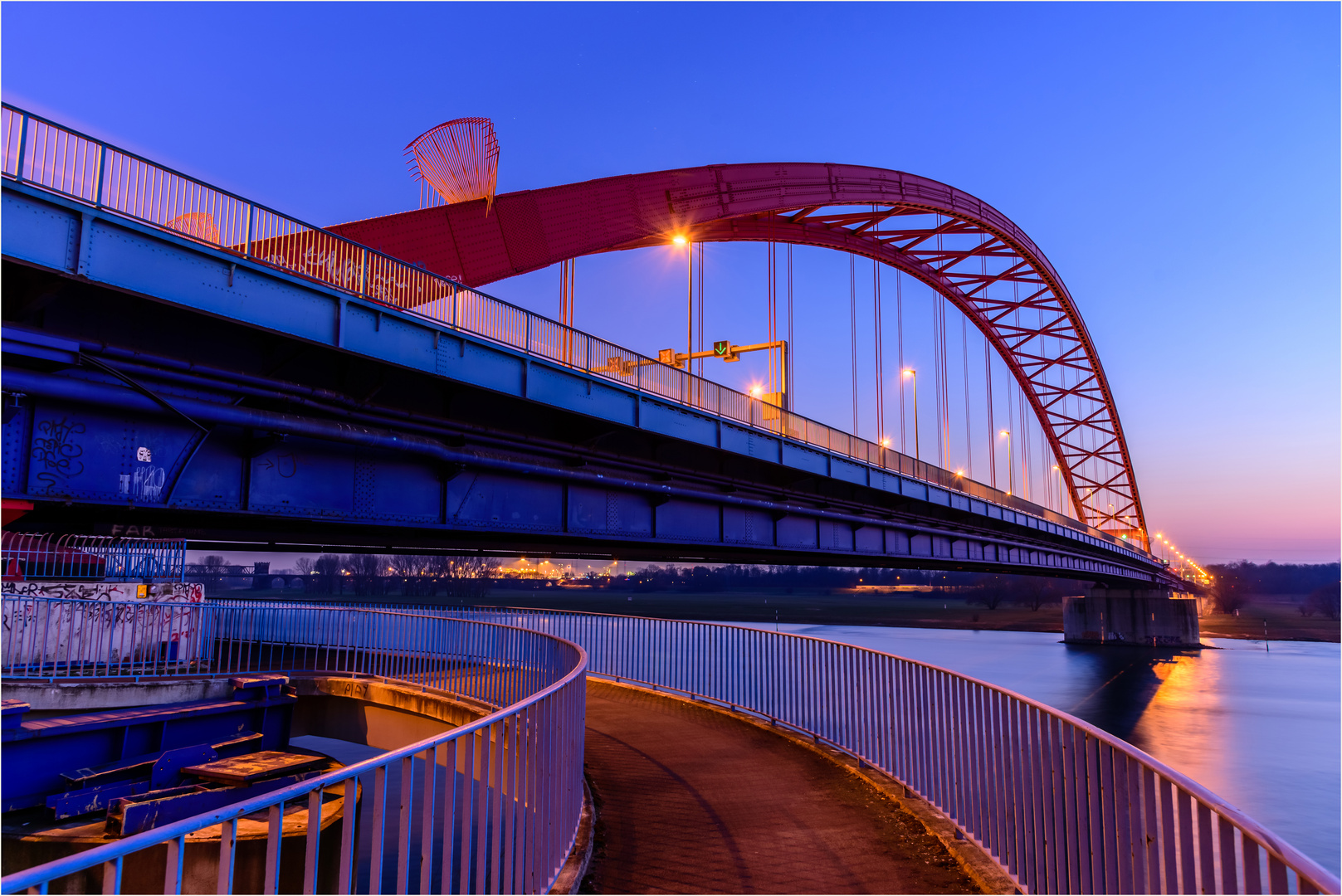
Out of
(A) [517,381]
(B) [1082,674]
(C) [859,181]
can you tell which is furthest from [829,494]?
(B) [1082,674]

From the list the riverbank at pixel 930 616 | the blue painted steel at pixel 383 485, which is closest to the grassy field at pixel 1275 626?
the riverbank at pixel 930 616

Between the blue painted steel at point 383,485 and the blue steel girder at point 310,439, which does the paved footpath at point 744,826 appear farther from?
the blue steel girder at point 310,439

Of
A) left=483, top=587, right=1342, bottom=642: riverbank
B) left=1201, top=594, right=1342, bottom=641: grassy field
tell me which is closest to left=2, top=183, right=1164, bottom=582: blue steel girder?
left=483, top=587, right=1342, bottom=642: riverbank

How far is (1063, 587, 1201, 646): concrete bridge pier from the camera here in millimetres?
69375

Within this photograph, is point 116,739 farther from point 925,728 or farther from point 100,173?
point 925,728

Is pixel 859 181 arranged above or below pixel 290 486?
above

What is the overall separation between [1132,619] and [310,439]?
76499 mm

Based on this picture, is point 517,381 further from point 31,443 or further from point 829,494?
point 829,494

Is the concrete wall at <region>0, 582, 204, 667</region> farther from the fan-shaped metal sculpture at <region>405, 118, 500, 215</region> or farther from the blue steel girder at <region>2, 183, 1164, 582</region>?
the fan-shaped metal sculpture at <region>405, 118, 500, 215</region>

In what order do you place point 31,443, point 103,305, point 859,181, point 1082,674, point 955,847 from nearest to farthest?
1. point 955,847
2. point 31,443
3. point 103,305
4. point 859,181
5. point 1082,674

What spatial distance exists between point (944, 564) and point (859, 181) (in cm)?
1702

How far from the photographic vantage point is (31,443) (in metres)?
9.05

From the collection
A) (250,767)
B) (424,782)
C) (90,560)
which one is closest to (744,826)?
(424,782)

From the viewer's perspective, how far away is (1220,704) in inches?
1538
